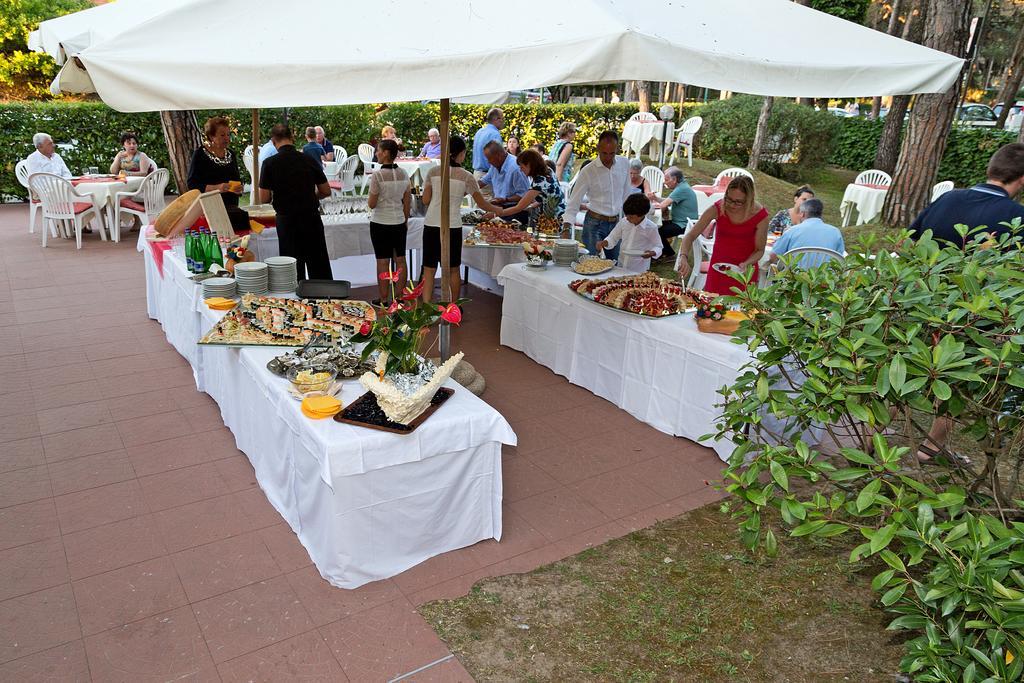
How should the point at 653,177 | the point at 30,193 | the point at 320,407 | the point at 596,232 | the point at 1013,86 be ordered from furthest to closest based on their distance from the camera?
1. the point at 1013,86
2. the point at 653,177
3. the point at 30,193
4. the point at 596,232
5. the point at 320,407

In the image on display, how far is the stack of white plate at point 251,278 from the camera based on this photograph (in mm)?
4508

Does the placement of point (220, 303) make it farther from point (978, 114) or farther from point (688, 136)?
point (978, 114)

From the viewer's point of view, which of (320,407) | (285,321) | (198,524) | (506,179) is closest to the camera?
(320,407)

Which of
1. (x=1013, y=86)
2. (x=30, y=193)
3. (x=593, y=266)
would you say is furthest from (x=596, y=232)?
(x=1013, y=86)

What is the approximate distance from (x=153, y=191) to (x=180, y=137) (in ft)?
4.89

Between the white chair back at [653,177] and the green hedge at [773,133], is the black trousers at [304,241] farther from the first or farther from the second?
the green hedge at [773,133]

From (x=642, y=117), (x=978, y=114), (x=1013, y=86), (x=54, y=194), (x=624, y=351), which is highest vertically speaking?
(x=1013, y=86)

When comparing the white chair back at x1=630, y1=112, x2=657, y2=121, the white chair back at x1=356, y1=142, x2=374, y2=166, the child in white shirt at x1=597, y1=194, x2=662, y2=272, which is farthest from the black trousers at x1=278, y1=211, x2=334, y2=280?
the white chair back at x1=630, y1=112, x2=657, y2=121

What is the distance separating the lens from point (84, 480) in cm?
384

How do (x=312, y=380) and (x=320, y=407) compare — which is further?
(x=312, y=380)

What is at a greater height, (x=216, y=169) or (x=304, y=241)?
(x=216, y=169)

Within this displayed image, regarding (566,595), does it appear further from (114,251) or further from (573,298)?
(114,251)

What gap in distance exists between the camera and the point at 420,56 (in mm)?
2900

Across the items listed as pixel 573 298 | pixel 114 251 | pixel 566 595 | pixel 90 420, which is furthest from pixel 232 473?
pixel 114 251
